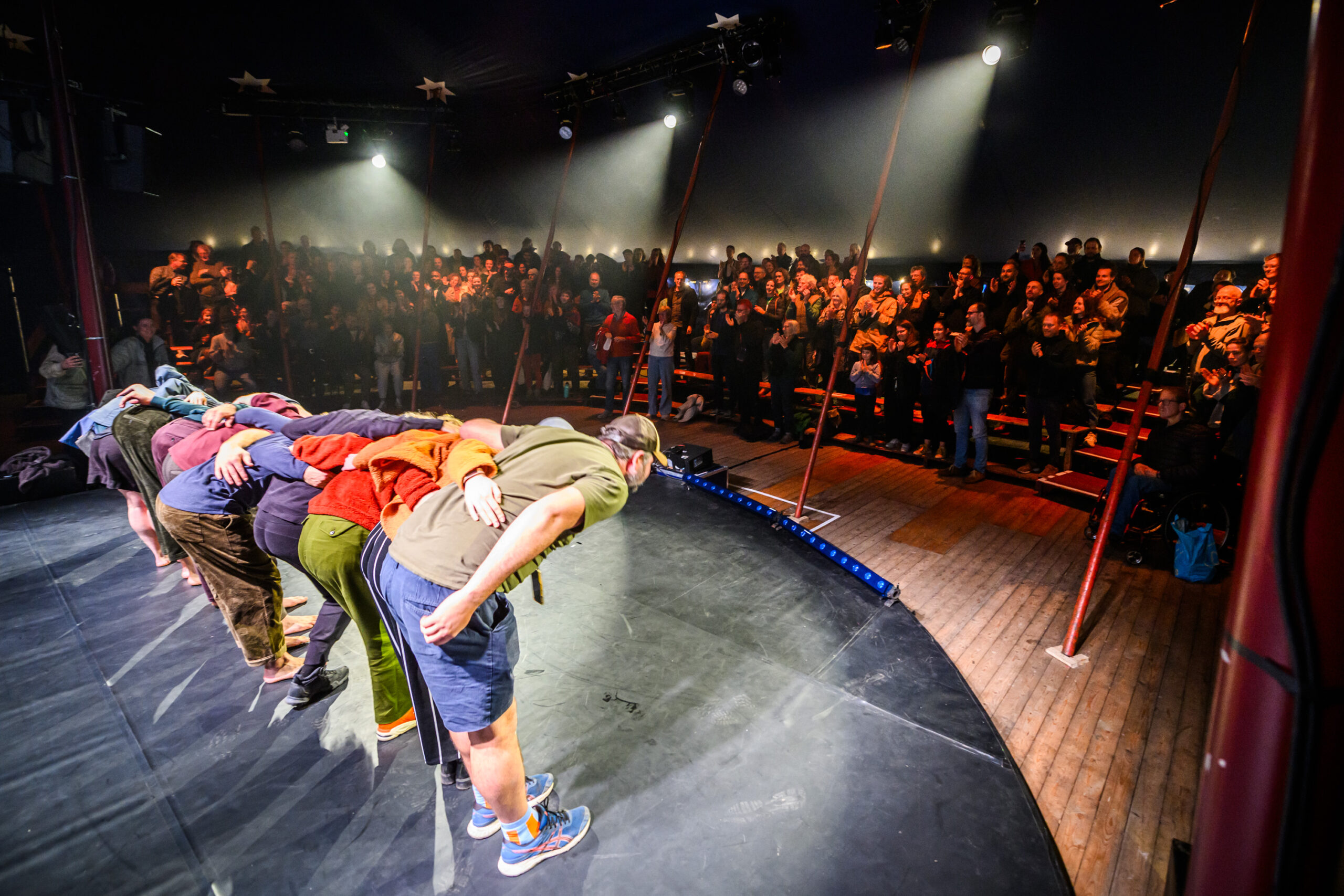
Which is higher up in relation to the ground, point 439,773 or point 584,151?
point 584,151

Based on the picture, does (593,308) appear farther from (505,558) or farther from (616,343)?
(505,558)

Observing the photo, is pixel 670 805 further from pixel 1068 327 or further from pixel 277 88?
pixel 277 88

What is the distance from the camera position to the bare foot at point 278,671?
102 inches

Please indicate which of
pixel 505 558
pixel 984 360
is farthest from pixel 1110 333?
pixel 505 558

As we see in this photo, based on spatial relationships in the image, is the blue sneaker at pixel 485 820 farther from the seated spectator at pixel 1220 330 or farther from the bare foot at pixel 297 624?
the seated spectator at pixel 1220 330

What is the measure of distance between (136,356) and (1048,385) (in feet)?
29.0

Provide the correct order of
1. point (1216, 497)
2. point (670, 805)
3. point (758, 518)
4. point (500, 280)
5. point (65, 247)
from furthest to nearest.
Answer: point (500, 280) → point (65, 247) → point (758, 518) → point (1216, 497) → point (670, 805)

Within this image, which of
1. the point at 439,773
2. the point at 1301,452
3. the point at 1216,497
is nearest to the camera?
the point at 1301,452

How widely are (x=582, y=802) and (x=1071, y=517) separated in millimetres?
4516

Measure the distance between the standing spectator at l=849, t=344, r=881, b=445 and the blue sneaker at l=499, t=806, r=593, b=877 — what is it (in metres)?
5.52

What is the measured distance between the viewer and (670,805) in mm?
1965

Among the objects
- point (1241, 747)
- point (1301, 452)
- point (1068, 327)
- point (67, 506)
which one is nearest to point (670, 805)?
point (1241, 747)

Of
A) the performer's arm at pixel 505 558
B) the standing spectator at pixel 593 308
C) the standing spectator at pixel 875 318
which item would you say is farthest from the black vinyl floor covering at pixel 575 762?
the standing spectator at pixel 593 308

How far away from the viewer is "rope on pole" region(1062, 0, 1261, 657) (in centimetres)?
219
